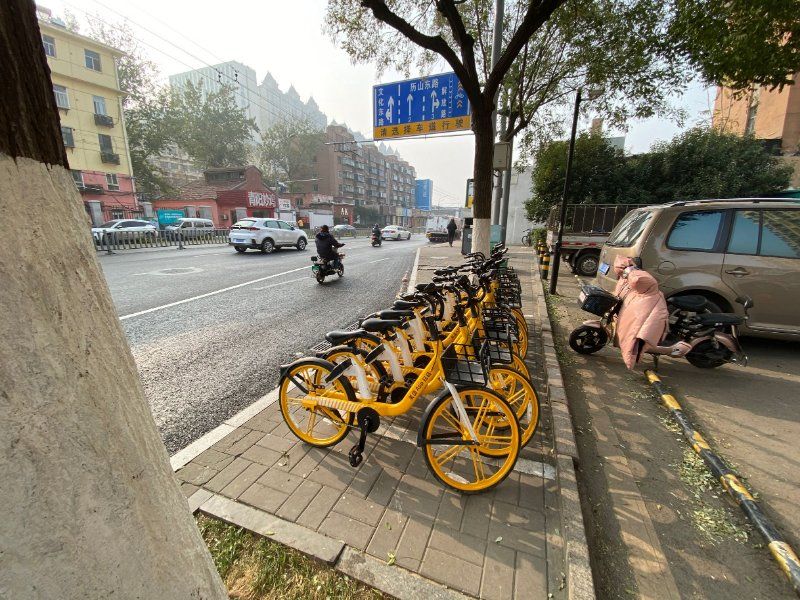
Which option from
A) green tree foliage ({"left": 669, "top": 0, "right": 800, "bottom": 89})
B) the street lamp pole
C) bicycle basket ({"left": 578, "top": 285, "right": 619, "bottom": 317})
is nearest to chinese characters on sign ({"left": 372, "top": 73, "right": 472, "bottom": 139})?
the street lamp pole

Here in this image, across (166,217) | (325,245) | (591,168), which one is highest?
(591,168)

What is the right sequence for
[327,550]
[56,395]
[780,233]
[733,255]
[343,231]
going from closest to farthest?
[56,395] → [327,550] → [780,233] → [733,255] → [343,231]

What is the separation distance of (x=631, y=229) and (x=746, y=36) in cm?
330

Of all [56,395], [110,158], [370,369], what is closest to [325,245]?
[370,369]

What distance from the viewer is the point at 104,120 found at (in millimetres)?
26188

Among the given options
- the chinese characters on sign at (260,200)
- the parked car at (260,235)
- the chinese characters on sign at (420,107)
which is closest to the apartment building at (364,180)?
the chinese characters on sign at (260,200)

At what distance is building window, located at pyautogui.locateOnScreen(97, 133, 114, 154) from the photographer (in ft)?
85.8

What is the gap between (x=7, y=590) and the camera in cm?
80

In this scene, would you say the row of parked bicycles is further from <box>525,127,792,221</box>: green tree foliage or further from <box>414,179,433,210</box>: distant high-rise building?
<box>414,179,433,210</box>: distant high-rise building

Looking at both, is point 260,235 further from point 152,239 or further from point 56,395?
point 56,395

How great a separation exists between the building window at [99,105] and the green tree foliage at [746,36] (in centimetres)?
3431

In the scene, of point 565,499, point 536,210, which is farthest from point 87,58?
point 565,499

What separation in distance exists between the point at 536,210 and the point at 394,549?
1687 centimetres

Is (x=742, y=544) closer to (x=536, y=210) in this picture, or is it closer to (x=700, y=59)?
(x=700, y=59)
